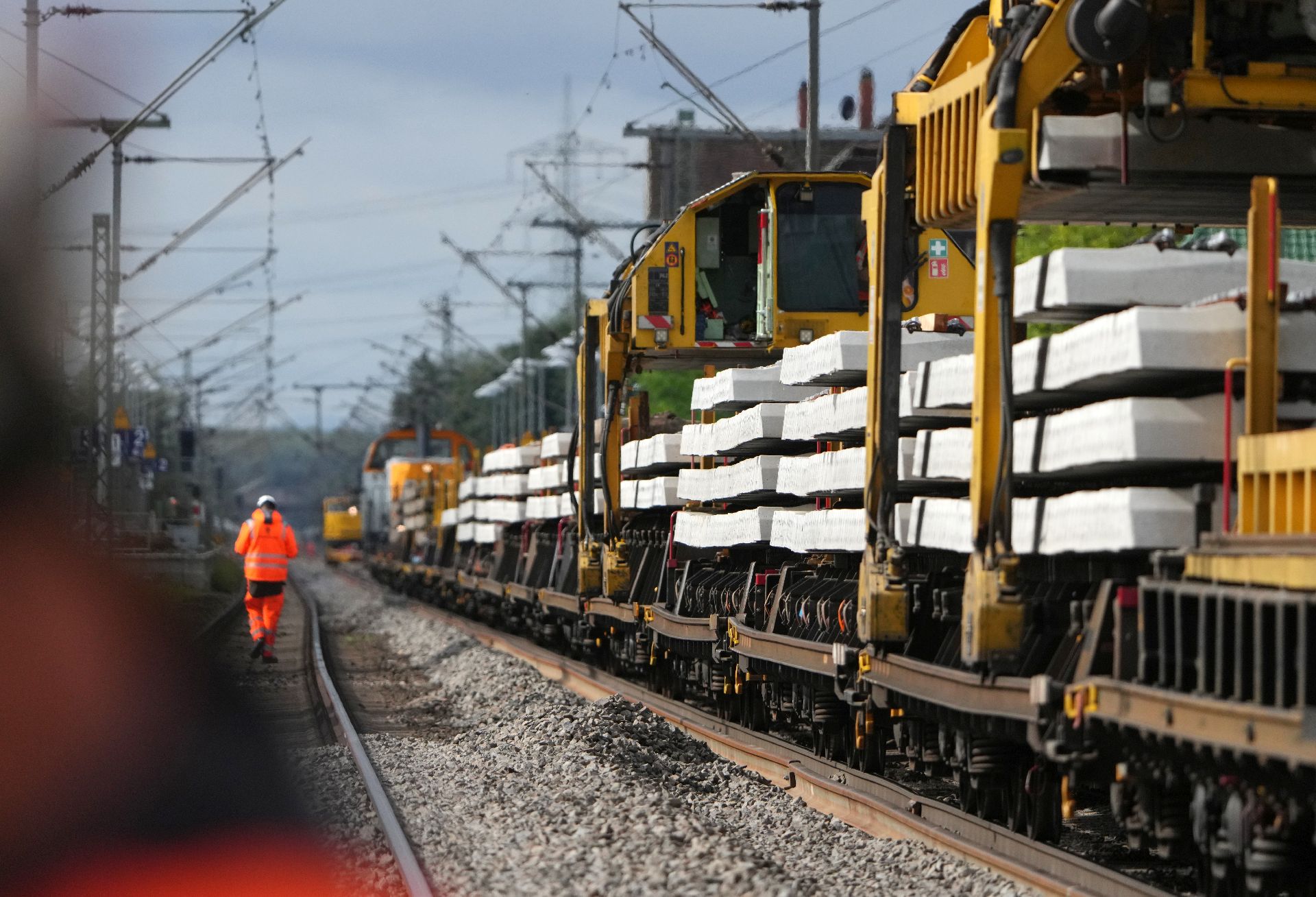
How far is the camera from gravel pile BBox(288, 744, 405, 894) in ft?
30.3

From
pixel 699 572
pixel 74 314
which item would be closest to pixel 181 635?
pixel 699 572

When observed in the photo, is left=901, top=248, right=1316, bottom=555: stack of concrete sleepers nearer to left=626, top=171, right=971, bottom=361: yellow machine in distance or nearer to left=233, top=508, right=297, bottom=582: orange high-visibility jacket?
left=626, top=171, right=971, bottom=361: yellow machine in distance

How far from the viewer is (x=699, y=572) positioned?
17.2 meters

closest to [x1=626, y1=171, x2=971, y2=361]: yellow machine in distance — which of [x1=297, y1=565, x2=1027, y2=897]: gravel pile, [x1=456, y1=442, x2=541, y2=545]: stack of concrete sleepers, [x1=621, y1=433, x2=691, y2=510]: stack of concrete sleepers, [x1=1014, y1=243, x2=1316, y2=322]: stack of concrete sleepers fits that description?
[x1=621, y1=433, x2=691, y2=510]: stack of concrete sleepers

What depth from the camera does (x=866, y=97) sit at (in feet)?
A: 205

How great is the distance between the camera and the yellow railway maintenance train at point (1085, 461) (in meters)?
7.12

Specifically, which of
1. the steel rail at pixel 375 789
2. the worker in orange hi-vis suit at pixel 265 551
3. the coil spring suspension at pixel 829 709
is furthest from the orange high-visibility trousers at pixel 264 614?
the coil spring suspension at pixel 829 709

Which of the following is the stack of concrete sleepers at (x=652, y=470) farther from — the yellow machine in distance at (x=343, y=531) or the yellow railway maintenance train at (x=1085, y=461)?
the yellow machine in distance at (x=343, y=531)

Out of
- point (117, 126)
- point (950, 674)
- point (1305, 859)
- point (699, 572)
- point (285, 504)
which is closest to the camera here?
point (1305, 859)

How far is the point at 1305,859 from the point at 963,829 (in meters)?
3.08

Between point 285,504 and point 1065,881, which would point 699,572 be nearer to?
point 1065,881

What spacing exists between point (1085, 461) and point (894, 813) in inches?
109

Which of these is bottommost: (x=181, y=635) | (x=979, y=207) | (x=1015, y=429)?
(x=181, y=635)

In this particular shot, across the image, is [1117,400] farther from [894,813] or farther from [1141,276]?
[894,813]
